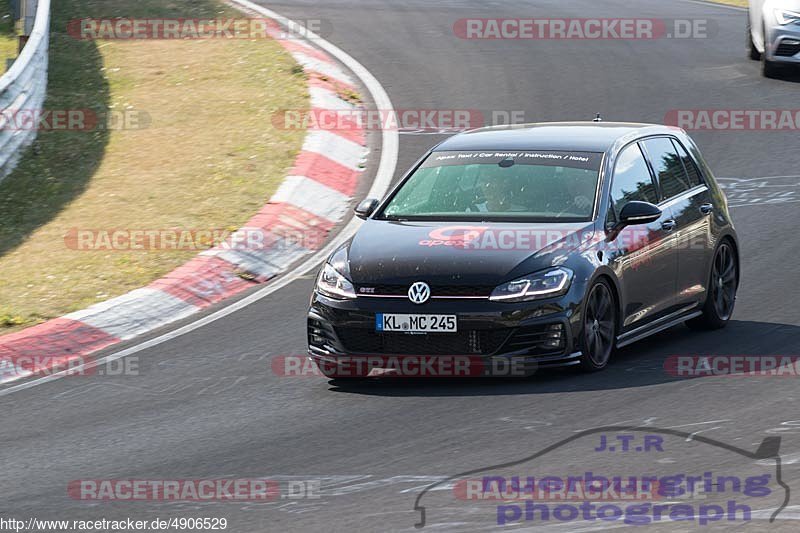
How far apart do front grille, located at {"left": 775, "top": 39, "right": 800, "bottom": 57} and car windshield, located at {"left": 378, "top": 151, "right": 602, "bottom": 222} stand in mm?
9981

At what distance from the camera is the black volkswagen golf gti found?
8672 mm

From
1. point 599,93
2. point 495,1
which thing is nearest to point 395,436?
point 599,93

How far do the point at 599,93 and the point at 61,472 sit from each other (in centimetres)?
1239

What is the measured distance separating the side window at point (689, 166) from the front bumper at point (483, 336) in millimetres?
2393

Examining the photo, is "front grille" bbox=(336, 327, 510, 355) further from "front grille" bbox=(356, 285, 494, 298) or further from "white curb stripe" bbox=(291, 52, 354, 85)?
"white curb stripe" bbox=(291, 52, 354, 85)

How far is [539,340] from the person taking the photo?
870cm

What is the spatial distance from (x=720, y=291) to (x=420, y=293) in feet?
9.83

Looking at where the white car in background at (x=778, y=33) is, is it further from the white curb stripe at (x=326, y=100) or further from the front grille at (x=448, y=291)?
the front grille at (x=448, y=291)

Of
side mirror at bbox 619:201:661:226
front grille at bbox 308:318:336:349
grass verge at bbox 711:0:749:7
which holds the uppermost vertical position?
side mirror at bbox 619:201:661:226

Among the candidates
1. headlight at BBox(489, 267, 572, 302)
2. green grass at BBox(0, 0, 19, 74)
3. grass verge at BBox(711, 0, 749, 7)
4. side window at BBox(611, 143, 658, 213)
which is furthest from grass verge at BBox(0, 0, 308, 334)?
grass verge at BBox(711, 0, 749, 7)

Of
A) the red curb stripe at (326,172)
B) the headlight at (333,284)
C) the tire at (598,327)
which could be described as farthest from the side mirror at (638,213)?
the red curb stripe at (326,172)

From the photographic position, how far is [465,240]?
9.06 meters

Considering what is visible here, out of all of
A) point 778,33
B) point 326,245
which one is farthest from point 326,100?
point 778,33

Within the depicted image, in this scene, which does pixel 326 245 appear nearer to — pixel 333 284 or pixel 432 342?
pixel 333 284
